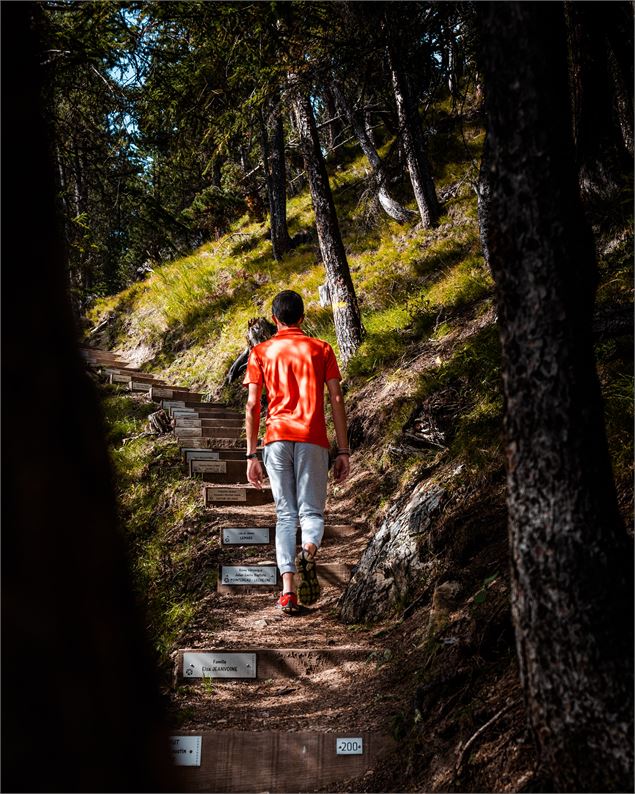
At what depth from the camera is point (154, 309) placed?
21.8 m

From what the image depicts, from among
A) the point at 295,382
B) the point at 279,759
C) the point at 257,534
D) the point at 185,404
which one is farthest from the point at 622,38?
the point at 185,404

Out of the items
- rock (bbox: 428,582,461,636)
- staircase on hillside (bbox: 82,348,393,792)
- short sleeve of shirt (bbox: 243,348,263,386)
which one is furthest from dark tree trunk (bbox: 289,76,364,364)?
rock (bbox: 428,582,461,636)

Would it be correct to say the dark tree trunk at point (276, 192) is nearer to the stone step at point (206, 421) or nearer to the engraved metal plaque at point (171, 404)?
the engraved metal plaque at point (171, 404)

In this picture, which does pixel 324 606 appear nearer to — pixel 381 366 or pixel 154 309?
pixel 381 366

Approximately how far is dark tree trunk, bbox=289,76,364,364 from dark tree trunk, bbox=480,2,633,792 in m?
9.04

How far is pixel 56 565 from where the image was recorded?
5.06ft

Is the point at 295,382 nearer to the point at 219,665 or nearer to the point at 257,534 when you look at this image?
the point at 219,665

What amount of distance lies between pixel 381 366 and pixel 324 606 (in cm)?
489

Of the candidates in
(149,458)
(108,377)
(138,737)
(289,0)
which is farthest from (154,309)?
(138,737)

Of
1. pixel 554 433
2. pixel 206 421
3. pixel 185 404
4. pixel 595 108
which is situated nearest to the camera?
pixel 554 433

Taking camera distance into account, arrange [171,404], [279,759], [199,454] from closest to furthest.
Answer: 1. [279,759]
2. [199,454]
3. [171,404]

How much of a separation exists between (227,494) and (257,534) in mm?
1324

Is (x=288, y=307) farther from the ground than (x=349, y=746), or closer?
farther from the ground

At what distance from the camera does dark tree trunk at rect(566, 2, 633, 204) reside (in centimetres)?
662
